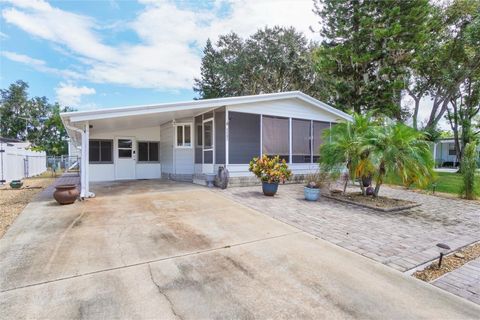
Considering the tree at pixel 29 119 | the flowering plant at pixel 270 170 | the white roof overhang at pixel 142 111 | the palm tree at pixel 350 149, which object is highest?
the tree at pixel 29 119

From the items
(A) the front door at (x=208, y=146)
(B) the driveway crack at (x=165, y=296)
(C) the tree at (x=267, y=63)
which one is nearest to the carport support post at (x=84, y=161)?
(A) the front door at (x=208, y=146)

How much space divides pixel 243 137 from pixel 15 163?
11300mm

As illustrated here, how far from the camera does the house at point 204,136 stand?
8688 mm

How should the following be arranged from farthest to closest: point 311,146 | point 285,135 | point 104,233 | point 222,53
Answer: point 222,53 < point 311,146 < point 285,135 < point 104,233

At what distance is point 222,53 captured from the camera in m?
22.3

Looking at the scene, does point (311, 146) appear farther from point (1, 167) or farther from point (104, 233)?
point (1, 167)

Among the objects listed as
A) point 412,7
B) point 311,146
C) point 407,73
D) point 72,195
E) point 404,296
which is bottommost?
point 404,296

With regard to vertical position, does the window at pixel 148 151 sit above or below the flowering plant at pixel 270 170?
above

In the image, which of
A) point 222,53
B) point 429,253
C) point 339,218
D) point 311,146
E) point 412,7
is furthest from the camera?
point 222,53

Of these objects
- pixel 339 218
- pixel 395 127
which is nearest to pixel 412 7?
pixel 395 127

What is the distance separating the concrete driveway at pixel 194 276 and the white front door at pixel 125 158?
699cm

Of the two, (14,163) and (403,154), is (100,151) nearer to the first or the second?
(14,163)

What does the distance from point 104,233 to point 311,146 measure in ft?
28.6

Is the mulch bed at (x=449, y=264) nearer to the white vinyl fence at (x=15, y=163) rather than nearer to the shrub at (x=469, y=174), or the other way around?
the shrub at (x=469, y=174)
